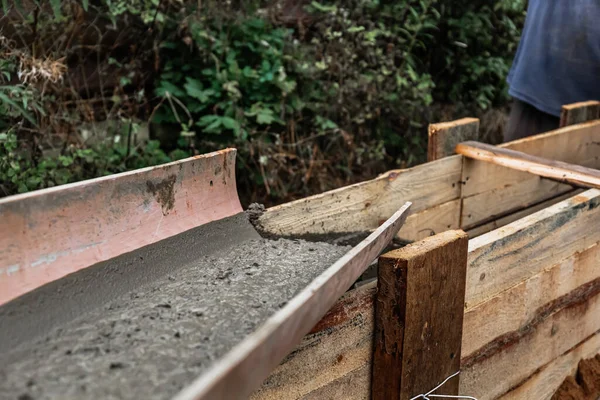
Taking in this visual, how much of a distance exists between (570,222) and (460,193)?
849 mm

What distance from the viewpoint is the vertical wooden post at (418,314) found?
1.73m

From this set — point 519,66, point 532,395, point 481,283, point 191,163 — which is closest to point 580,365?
point 532,395

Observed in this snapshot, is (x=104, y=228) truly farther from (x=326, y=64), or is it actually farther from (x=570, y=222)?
(x=326, y=64)

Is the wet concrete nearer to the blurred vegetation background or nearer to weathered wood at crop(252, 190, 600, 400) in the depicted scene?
weathered wood at crop(252, 190, 600, 400)

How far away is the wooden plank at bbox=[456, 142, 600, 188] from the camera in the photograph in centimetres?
272

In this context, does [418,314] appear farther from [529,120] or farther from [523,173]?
[529,120]

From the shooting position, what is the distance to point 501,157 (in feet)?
9.67

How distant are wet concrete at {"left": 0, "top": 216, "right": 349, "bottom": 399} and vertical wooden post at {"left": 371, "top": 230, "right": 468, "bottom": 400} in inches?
10.1

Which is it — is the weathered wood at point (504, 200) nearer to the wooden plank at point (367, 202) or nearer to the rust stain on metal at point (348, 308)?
the wooden plank at point (367, 202)

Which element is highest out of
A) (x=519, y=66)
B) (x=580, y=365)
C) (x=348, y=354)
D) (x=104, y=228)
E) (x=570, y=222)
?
(x=519, y=66)

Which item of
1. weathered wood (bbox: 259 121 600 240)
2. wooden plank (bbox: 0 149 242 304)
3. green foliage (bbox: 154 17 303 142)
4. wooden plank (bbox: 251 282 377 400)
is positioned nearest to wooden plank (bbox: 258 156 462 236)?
weathered wood (bbox: 259 121 600 240)

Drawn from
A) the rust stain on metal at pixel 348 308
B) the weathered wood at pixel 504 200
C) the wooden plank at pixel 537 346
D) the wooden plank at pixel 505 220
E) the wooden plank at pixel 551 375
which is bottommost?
the wooden plank at pixel 551 375

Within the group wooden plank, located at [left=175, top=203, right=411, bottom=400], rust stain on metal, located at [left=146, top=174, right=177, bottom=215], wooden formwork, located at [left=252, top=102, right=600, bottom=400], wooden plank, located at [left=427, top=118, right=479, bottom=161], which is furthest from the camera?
wooden plank, located at [left=427, top=118, right=479, bottom=161]

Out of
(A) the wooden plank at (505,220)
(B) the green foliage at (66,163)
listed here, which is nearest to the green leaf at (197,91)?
(B) the green foliage at (66,163)
